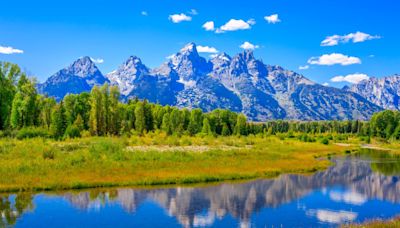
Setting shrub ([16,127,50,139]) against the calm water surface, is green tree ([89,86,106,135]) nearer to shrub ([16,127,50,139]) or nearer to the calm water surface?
shrub ([16,127,50,139])

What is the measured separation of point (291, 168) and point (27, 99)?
66001mm

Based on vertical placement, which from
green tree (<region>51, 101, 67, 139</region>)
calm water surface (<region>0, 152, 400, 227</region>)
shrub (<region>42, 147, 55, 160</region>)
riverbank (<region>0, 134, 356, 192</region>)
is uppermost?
green tree (<region>51, 101, 67, 139</region>)

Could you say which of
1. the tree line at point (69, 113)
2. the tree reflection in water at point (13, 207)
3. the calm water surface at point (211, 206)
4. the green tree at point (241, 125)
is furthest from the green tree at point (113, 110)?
the green tree at point (241, 125)

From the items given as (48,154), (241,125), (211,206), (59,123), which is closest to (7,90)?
(59,123)

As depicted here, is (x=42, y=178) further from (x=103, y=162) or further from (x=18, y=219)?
(x=18, y=219)

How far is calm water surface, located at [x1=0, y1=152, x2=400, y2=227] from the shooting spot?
3212cm

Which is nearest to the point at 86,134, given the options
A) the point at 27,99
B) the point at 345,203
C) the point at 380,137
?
the point at 27,99

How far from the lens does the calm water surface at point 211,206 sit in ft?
105

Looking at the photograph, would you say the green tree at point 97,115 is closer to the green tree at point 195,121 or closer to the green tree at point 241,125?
the green tree at point 195,121

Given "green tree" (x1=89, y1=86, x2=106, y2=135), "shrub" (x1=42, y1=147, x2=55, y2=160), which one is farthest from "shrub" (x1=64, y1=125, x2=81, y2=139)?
"shrub" (x1=42, y1=147, x2=55, y2=160)

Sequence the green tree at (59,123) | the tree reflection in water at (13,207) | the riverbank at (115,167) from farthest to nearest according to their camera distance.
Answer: the green tree at (59,123) < the riverbank at (115,167) < the tree reflection in water at (13,207)

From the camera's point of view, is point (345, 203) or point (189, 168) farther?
point (189, 168)

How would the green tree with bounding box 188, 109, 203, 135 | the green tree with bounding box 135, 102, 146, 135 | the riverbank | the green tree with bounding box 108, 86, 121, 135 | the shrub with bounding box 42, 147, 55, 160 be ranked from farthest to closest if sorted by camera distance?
the green tree with bounding box 188, 109, 203, 135
the green tree with bounding box 135, 102, 146, 135
the green tree with bounding box 108, 86, 121, 135
the shrub with bounding box 42, 147, 55, 160
the riverbank

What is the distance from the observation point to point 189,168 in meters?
56.7
